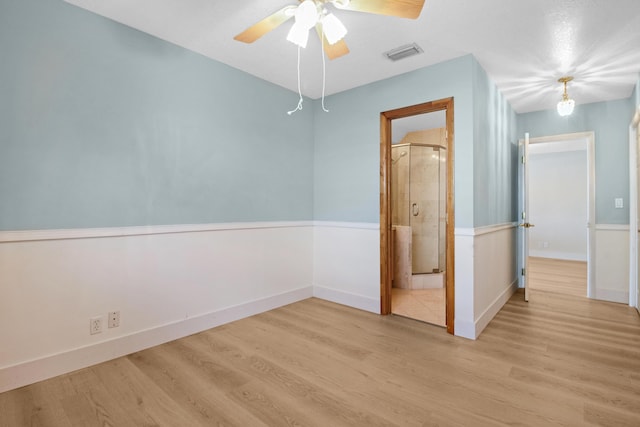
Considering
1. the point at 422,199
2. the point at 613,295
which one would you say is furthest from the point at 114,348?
the point at 613,295

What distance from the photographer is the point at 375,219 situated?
10.7 ft

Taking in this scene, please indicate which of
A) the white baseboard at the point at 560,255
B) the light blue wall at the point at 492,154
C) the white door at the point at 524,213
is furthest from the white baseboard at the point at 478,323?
the white baseboard at the point at 560,255

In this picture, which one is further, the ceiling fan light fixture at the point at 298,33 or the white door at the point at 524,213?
the white door at the point at 524,213

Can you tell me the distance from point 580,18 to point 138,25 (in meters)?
3.13

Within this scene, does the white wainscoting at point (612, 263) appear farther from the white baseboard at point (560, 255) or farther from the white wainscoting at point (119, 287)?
the white wainscoting at point (119, 287)

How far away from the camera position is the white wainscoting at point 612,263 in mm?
3635

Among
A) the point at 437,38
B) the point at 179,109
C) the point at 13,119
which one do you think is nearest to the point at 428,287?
the point at 437,38

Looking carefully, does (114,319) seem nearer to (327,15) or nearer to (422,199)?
(327,15)

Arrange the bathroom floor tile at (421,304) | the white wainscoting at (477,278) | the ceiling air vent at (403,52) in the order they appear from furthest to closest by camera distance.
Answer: the bathroom floor tile at (421,304)
the white wainscoting at (477,278)
the ceiling air vent at (403,52)

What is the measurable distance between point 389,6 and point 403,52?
1029mm

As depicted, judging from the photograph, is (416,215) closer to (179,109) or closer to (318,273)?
(318,273)

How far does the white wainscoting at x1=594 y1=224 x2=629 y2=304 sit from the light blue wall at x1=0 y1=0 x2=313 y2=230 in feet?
13.4

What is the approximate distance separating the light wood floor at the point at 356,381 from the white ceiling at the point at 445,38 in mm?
2396

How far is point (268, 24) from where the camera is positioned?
6.26 feet
